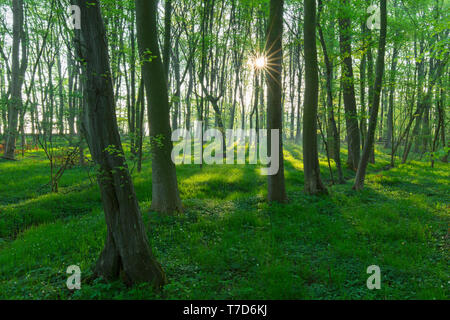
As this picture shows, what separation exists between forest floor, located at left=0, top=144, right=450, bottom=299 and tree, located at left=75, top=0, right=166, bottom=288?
27cm

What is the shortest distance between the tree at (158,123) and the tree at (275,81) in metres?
3.03

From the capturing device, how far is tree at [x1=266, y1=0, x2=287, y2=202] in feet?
24.2

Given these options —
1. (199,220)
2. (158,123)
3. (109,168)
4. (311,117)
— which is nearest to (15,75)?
(158,123)

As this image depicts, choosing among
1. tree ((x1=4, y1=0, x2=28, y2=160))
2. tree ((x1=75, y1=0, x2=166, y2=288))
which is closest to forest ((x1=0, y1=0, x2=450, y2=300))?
tree ((x1=75, y1=0, x2=166, y2=288))

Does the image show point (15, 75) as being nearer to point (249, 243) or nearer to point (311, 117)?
point (311, 117)

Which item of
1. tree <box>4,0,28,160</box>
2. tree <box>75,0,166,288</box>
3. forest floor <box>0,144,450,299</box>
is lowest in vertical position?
forest floor <box>0,144,450,299</box>

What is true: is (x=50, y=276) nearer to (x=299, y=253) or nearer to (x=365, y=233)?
(x=299, y=253)

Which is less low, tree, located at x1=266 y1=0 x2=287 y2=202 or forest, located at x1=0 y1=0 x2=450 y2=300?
tree, located at x1=266 y1=0 x2=287 y2=202

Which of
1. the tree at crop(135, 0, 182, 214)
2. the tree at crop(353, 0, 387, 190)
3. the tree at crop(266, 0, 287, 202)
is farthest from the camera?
the tree at crop(353, 0, 387, 190)

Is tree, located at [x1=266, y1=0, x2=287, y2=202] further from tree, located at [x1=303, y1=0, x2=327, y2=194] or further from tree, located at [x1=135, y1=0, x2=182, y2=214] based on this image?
tree, located at [x1=135, y1=0, x2=182, y2=214]

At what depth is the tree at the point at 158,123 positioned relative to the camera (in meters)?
6.30

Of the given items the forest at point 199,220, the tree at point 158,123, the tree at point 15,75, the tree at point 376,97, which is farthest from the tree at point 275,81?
the tree at point 15,75
